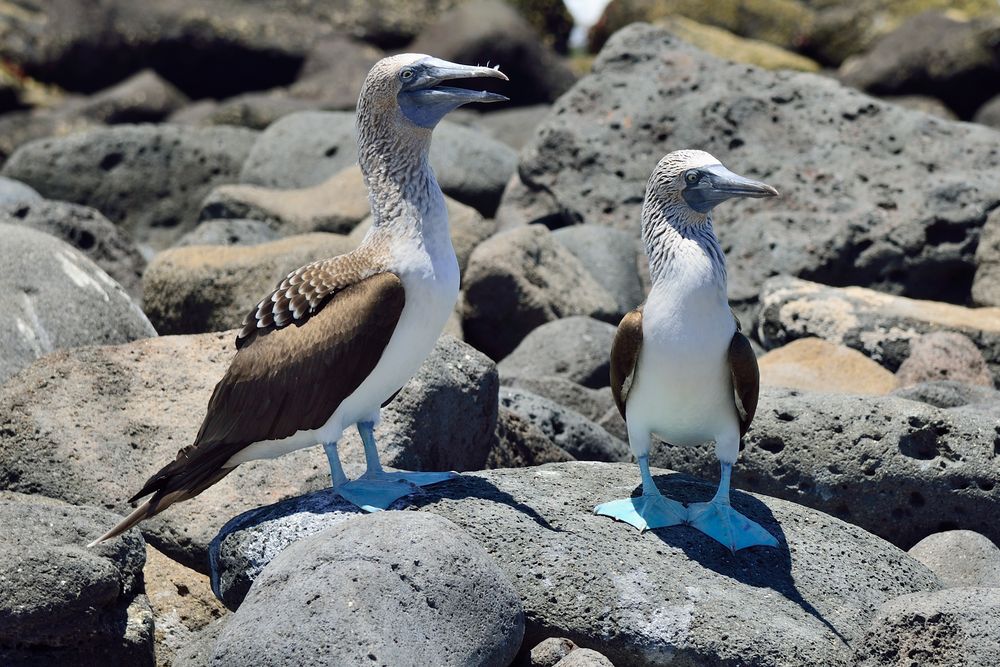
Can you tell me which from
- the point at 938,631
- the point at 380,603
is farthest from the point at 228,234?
the point at 938,631

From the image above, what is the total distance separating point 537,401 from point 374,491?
2.55 m

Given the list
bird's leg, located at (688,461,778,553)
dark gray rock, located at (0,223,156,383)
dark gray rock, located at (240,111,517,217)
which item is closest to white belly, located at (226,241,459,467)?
bird's leg, located at (688,461,778,553)

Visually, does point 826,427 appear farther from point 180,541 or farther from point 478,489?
point 180,541

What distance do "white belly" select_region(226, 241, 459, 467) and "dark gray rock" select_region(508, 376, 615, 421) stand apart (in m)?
3.26

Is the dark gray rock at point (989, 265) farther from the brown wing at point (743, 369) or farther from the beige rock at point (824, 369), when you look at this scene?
the brown wing at point (743, 369)

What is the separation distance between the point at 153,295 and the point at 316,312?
5.20m

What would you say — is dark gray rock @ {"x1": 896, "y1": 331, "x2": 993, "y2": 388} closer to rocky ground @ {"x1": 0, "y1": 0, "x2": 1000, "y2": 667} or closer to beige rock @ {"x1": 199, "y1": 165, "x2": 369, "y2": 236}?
rocky ground @ {"x1": 0, "y1": 0, "x2": 1000, "y2": 667}

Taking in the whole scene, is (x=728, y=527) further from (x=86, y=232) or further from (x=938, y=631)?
(x=86, y=232)

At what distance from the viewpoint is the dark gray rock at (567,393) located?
10.1 meters

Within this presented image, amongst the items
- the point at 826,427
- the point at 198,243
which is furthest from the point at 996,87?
the point at 826,427

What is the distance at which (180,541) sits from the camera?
743 cm

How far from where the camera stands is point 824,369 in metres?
10.2

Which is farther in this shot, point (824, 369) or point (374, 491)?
point (824, 369)

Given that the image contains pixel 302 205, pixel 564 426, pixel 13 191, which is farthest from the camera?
pixel 13 191
